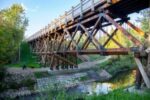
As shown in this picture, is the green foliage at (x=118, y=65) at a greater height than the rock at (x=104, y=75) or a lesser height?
greater

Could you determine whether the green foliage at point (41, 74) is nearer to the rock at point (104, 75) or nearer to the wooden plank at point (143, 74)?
the rock at point (104, 75)

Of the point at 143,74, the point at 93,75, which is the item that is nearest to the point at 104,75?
the point at 93,75

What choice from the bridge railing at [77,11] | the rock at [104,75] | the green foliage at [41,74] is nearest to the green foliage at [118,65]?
the rock at [104,75]

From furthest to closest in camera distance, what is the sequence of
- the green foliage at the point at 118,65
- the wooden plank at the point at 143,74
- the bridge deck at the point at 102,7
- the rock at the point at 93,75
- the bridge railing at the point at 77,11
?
the green foliage at the point at 118,65
the rock at the point at 93,75
the bridge railing at the point at 77,11
the bridge deck at the point at 102,7
the wooden plank at the point at 143,74

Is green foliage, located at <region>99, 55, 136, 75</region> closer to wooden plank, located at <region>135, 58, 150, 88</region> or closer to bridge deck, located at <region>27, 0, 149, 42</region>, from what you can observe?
bridge deck, located at <region>27, 0, 149, 42</region>

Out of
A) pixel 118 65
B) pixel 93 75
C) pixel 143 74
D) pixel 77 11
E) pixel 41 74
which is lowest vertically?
pixel 93 75

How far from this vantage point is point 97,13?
1706 centimetres

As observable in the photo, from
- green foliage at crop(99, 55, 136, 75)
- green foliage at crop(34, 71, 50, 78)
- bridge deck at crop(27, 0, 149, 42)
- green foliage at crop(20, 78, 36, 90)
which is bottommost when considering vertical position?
green foliage at crop(20, 78, 36, 90)

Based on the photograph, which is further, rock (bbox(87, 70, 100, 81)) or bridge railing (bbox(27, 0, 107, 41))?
rock (bbox(87, 70, 100, 81))

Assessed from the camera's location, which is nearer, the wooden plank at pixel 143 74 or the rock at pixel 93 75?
the wooden plank at pixel 143 74

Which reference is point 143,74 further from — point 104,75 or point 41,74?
point 104,75

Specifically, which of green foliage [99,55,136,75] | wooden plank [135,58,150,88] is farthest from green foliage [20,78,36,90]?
wooden plank [135,58,150,88]

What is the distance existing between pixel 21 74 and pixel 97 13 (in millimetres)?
13862

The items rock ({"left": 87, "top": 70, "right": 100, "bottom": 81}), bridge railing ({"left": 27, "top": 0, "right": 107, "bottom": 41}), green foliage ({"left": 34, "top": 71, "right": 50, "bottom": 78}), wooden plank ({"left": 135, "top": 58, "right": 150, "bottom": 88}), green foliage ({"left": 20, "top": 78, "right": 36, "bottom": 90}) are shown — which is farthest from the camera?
rock ({"left": 87, "top": 70, "right": 100, "bottom": 81})
